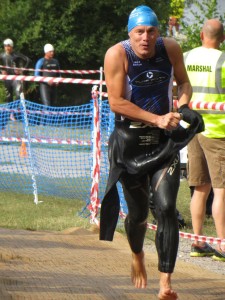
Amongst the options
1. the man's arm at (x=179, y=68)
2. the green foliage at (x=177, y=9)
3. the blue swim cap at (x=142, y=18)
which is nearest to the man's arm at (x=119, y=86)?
the blue swim cap at (x=142, y=18)

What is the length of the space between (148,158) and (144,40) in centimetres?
77

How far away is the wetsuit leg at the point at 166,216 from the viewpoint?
6664 mm

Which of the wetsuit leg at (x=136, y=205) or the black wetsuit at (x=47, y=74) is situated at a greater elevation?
the wetsuit leg at (x=136, y=205)

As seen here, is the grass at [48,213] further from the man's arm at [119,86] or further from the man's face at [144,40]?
the man's face at [144,40]

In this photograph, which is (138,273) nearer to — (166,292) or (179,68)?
(166,292)

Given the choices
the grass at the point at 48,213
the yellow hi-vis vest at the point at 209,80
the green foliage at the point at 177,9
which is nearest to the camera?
the yellow hi-vis vest at the point at 209,80

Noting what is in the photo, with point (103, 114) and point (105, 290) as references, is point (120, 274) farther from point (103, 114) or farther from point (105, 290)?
point (103, 114)

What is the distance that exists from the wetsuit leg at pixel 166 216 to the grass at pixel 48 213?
3412mm

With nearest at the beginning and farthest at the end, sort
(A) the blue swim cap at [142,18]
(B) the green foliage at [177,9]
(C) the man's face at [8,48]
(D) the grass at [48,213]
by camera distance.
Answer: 1. (A) the blue swim cap at [142,18]
2. (D) the grass at [48,213]
3. (C) the man's face at [8,48]
4. (B) the green foliage at [177,9]

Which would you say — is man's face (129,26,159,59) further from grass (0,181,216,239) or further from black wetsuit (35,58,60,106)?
black wetsuit (35,58,60,106)

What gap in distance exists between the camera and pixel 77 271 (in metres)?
8.03

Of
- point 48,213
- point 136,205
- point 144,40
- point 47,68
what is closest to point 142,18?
point 144,40

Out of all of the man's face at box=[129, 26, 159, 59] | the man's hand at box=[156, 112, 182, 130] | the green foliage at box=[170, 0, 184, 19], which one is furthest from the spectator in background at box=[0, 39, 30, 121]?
the man's hand at box=[156, 112, 182, 130]

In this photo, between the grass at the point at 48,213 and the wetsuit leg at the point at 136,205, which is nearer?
the wetsuit leg at the point at 136,205
